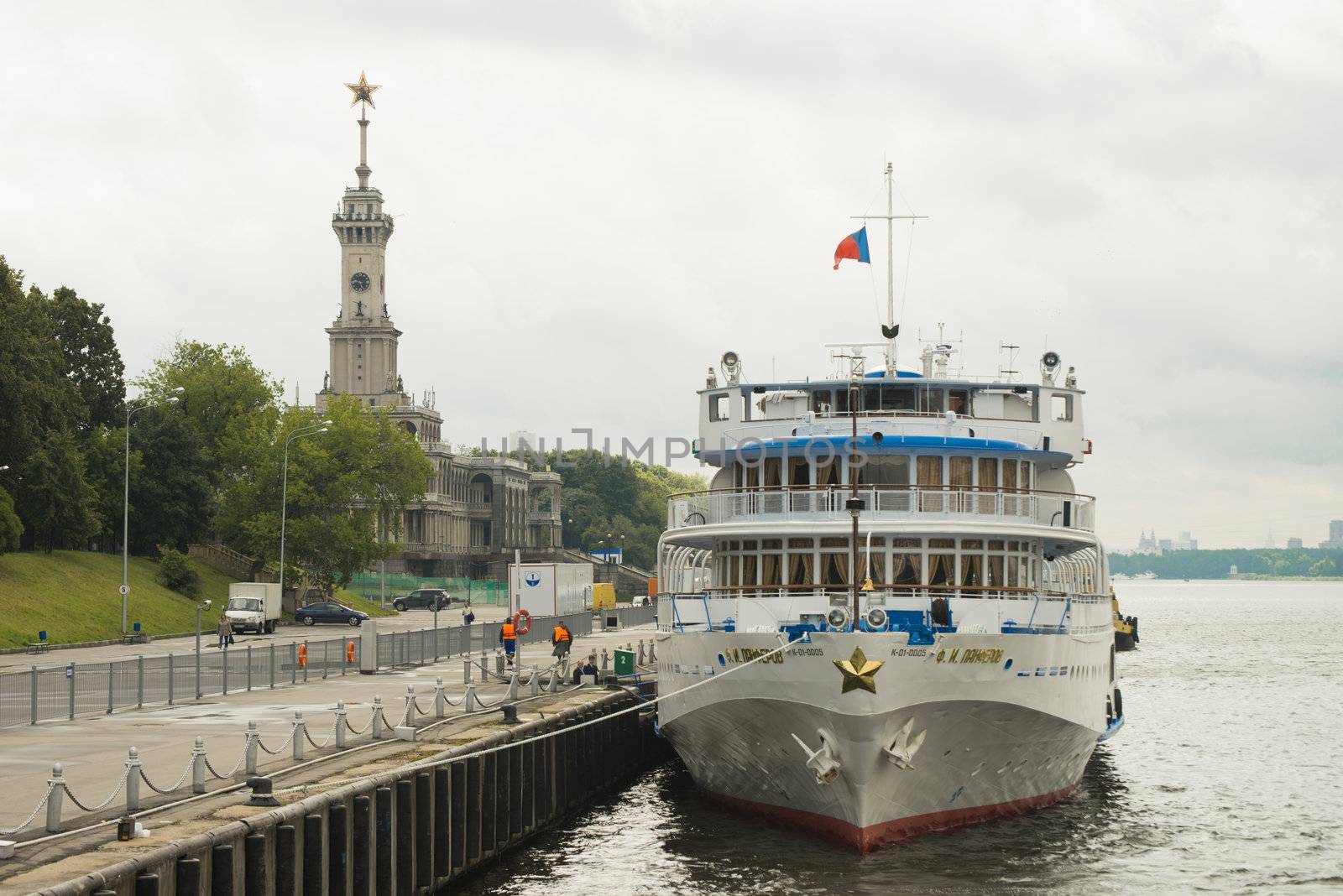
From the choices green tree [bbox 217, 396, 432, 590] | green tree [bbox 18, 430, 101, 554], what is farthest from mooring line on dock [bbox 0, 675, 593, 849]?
green tree [bbox 217, 396, 432, 590]

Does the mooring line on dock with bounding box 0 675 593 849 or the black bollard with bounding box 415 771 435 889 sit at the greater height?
the mooring line on dock with bounding box 0 675 593 849

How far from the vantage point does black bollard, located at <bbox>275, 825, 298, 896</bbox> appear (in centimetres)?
2178

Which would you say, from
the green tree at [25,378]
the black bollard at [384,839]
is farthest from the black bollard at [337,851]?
the green tree at [25,378]

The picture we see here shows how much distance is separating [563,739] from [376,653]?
58.5 ft

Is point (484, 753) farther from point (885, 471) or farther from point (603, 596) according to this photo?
point (603, 596)

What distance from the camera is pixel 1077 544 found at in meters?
36.2

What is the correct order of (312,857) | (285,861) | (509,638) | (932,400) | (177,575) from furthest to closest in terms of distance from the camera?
(177,575) < (509,638) < (932,400) < (312,857) < (285,861)

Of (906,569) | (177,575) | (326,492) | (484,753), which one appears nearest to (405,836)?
(484,753)

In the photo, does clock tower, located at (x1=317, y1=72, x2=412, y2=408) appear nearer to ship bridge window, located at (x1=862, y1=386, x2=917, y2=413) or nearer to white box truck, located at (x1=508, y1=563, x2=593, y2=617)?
white box truck, located at (x1=508, y1=563, x2=593, y2=617)

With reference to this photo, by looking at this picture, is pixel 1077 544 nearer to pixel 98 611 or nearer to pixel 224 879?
pixel 224 879

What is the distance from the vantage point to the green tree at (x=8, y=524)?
251ft

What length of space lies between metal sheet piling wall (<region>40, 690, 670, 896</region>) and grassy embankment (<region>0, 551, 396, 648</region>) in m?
37.7

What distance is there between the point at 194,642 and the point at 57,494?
1333 centimetres

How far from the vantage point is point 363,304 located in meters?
181
